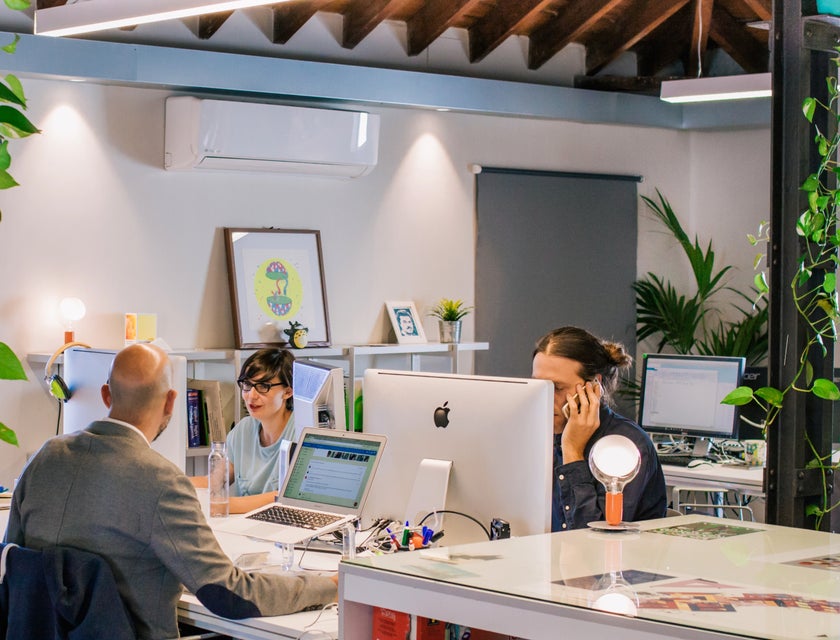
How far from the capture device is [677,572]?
2.18 meters

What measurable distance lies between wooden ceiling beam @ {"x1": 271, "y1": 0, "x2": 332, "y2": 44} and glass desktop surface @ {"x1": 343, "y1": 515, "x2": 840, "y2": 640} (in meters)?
4.68

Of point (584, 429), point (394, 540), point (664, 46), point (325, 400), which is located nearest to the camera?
point (394, 540)

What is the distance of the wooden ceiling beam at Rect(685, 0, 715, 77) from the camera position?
748 centimetres

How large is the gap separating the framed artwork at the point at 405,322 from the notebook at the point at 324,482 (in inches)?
143

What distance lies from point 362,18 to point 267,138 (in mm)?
1000

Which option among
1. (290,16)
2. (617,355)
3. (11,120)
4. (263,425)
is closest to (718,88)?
(290,16)

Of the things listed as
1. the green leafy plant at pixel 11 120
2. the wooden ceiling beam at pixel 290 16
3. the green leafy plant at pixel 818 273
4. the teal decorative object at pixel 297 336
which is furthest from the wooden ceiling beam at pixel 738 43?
the green leafy plant at pixel 11 120

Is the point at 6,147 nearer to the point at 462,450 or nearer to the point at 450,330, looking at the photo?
the point at 462,450

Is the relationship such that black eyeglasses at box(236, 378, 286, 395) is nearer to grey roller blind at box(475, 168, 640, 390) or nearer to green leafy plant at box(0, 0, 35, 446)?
green leafy plant at box(0, 0, 35, 446)

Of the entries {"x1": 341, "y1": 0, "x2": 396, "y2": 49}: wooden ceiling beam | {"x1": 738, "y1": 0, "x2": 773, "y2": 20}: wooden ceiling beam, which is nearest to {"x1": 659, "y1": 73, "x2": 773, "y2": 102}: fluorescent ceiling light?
{"x1": 738, "y1": 0, "x2": 773, "y2": 20}: wooden ceiling beam

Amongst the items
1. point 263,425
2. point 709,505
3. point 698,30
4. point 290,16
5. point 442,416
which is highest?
point 698,30

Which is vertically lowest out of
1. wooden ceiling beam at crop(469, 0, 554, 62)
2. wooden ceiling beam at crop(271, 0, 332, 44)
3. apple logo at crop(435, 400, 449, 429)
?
apple logo at crop(435, 400, 449, 429)

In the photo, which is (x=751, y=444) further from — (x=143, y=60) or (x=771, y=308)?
(x=143, y=60)

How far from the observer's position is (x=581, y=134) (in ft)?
26.8
